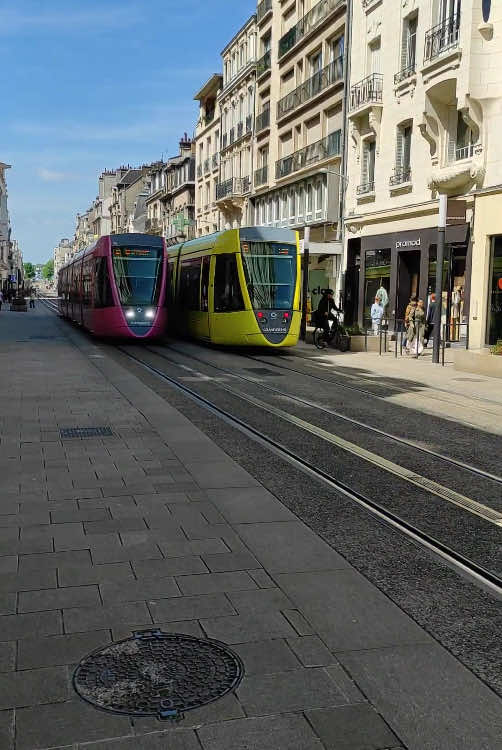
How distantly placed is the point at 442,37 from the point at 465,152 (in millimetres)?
3645

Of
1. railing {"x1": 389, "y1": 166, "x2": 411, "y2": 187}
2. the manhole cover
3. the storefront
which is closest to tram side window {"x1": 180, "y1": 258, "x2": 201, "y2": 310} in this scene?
the manhole cover

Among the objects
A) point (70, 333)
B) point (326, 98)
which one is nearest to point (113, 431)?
point (70, 333)

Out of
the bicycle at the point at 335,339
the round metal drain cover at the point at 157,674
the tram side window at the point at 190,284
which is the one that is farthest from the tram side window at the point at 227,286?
the round metal drain cover at the point at 157,674

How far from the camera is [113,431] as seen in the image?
9109 mm

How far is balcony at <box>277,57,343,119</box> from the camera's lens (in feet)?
108

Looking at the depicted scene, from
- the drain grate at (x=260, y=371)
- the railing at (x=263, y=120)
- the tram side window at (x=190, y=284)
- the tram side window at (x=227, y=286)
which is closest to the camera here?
the drain grate at (x=260, y=371)

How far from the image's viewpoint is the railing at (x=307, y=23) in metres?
33.7

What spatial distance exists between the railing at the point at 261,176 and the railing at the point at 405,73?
56.0 feet

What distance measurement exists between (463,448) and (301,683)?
595cm

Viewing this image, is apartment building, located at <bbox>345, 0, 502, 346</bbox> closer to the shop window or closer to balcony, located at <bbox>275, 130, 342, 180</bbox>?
the shop window

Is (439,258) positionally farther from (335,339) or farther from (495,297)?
(335,339)

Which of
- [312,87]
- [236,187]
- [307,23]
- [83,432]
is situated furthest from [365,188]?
[83,432]

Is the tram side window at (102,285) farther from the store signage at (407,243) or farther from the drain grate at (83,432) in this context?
the drain grate at (83,432)

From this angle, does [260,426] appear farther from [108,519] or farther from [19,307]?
[19,307]
